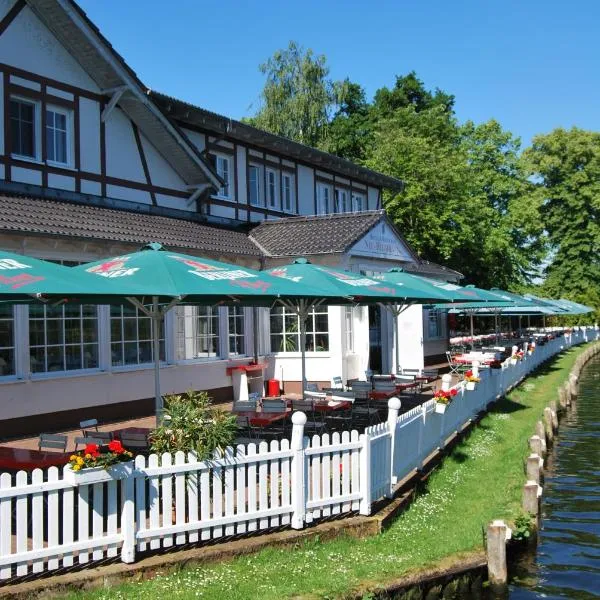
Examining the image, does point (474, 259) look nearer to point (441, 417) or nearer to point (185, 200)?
point (185, 200)

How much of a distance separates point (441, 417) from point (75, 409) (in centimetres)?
609

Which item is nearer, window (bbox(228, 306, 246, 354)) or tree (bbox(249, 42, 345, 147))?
window (bbox(228, 306, 246, 354))

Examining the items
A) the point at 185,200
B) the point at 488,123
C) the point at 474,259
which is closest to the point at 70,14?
the point at 185,200

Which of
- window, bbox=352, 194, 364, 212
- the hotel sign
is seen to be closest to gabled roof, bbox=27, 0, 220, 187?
the hotel sign

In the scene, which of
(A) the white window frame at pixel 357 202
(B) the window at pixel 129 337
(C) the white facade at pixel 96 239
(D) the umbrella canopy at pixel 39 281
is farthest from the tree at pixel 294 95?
(D) the umbrella canopy at pixel 39 281

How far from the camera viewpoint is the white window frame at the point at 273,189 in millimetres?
19734

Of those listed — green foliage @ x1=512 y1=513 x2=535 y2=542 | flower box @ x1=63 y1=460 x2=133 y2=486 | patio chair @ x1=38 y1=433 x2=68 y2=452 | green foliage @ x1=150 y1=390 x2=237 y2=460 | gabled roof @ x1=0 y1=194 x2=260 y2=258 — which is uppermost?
gabled roof @ x1=0 y1=194 x2=260 y2=258

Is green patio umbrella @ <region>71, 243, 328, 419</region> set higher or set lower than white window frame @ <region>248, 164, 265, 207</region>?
lower

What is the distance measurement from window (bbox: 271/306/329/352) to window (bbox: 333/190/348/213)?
6.63 metres

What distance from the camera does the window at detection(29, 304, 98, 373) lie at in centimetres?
1172

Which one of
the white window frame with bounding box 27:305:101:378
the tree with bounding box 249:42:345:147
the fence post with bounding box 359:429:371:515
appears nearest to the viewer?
the fence post with bounding box 359:429:371:515

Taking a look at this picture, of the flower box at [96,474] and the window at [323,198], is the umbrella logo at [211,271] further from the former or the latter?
the window at [323,198]

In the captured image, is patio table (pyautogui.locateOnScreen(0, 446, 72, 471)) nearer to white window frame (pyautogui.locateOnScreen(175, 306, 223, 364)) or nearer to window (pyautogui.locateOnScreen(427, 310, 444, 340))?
white window frame (pyautogui.locateOnScreen(175, 306, 223, 364))

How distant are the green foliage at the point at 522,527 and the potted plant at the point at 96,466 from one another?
4.69 metres
